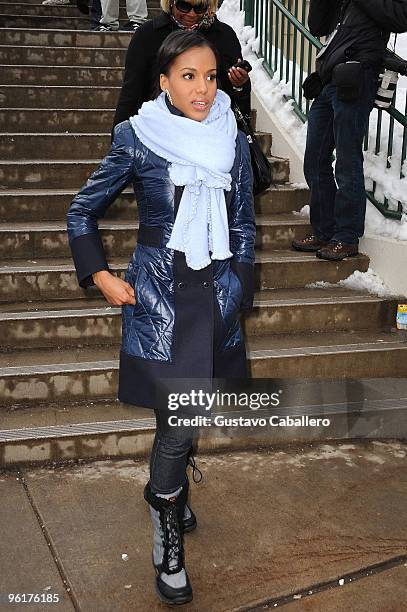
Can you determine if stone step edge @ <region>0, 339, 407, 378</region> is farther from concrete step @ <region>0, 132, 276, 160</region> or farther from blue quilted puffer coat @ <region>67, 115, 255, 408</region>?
concrete step @ <region>0, 132, 276, 160</region>

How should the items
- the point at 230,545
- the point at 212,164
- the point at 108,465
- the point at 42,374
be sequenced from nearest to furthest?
the point at 212,164 → the point at 230,545 → the point at 108,465 → the point at 42,374

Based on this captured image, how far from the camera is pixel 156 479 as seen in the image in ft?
8.89

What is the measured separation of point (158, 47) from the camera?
154 inches

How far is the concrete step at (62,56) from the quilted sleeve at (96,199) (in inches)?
198

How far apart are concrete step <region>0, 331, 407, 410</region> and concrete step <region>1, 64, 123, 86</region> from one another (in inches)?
135

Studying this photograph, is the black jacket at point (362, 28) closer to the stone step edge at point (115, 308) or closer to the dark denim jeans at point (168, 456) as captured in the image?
the stone step edge at point (115, 308)

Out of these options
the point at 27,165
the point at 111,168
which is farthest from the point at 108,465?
the point at 27,165

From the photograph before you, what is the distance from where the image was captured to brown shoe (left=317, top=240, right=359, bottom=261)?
201 inches

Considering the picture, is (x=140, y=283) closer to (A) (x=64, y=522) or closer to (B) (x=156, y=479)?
(B) (x=156, y=479)

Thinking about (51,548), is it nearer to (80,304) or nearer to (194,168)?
(194,168)

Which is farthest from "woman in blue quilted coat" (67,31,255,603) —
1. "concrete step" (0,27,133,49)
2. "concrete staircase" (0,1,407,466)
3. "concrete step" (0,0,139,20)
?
"concrete step" (0,0,139,20)

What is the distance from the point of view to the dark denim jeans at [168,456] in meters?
2.66

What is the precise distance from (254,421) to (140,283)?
1.73 m

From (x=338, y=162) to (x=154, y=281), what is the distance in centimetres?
271
